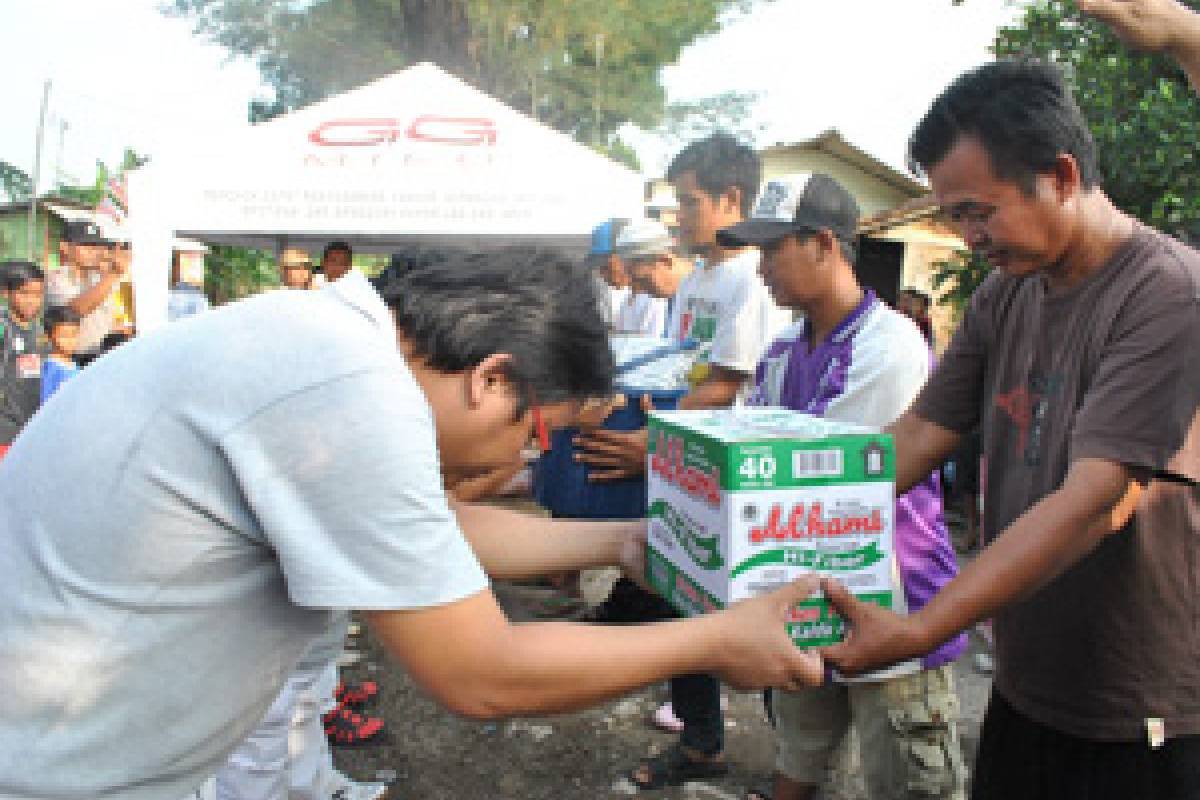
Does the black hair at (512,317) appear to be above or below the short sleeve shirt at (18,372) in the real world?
above

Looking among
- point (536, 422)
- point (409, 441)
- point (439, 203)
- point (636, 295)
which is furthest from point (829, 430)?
point (439, 203)

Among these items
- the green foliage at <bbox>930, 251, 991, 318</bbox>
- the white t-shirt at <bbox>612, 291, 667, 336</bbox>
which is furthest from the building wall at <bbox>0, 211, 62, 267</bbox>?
the green foliage at <bbox>930, 251, 991, 318</bbox>

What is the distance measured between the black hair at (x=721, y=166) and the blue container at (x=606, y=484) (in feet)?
3.43

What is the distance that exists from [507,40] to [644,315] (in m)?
15.6

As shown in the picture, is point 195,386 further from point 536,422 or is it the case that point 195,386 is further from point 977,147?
point 977,147

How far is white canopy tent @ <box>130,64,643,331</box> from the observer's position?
6492 mm

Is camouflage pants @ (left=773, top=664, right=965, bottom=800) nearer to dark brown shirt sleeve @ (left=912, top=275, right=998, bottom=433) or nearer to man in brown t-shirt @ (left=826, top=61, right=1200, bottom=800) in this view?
man in brown t-shirt @ (left=826, top=61, right=1200, bottom=800)

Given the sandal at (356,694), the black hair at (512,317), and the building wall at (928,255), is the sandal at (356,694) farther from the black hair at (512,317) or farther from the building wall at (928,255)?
the building wall at (928,255)

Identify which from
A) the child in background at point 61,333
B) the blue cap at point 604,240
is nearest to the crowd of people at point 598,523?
the blue cap at point 604,240

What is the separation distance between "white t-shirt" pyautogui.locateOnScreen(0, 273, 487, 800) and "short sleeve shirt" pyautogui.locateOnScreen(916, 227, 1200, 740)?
116 centimetres

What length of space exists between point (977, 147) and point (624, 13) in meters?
19.3

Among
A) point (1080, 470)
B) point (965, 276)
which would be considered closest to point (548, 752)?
point (1080, 470)

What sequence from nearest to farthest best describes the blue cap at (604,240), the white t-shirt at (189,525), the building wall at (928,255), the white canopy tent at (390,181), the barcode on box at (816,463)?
the white t-shirt at (189,525), the barcode on box at (816,463), the blue cap at (604,240), the white canopy tent at (390,181), the building wall at (928,255)

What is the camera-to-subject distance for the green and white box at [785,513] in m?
1.50
